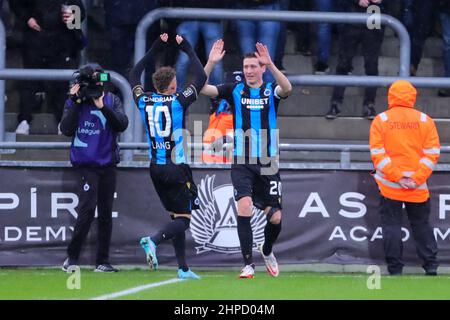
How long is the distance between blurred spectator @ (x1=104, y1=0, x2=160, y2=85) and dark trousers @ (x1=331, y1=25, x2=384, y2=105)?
7.42 ft

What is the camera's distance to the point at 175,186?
11305mm

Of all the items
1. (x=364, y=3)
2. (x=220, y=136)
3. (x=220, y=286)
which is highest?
(x=364, y=3)

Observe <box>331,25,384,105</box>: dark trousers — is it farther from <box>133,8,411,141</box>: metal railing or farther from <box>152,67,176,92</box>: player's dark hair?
<box>152,67,176,92</box>: player's dark hair

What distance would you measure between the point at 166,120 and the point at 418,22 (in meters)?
5.01

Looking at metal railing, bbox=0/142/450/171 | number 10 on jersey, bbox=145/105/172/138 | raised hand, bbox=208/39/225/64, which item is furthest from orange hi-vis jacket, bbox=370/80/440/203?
number 10 on jersey, bbox=145/105/172/138

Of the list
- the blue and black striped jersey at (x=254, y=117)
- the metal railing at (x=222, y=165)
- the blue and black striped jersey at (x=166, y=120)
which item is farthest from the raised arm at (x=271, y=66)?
Result: the metal railing at (x=222, y=165)

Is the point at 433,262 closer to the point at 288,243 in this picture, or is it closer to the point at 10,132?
the point at 288,243

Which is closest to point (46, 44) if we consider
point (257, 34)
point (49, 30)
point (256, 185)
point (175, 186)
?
point (49, 30)

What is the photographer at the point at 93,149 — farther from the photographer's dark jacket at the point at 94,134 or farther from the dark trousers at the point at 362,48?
the dark trousers at the point at 362,48

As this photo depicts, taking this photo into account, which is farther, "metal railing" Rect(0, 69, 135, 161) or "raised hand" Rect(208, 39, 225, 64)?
"metal railing" Rect(0, 69, 135, 161)

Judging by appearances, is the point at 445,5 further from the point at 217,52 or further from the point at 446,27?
the point at 217,52

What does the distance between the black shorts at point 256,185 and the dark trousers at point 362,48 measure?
3358mm

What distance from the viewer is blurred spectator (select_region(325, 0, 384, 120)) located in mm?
14469

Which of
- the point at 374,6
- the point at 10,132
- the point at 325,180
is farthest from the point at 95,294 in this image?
the point at 374,6
